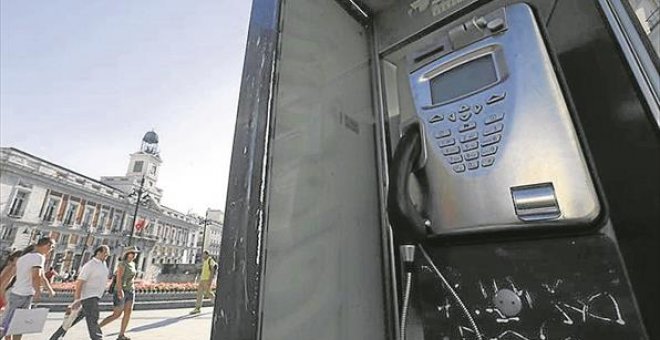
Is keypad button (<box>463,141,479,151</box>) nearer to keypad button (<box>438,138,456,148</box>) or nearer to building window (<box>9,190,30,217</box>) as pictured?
keypad button (<box>438,138,456,148</box>)

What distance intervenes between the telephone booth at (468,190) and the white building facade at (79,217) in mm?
12544

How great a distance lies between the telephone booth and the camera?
0.40 metres

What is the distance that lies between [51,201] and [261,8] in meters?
21.9

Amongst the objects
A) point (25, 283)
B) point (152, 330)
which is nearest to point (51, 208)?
point (152, 330)

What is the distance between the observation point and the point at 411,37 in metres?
0.76

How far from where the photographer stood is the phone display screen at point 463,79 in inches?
21.5

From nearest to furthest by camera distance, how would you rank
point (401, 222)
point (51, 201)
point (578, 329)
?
point (578, 329) → point (401, 222) → point (51, 201)

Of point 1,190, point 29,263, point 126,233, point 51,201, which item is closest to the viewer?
point 29,263

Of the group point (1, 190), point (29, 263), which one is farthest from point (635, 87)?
point (1, 190)

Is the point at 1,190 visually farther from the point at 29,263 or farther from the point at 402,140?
the point at 402,140

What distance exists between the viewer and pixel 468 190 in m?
0.49

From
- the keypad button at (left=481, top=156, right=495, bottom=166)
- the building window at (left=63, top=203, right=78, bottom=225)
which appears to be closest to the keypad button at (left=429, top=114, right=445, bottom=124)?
the keypad button at (left=481, top=156, right=495, bottom=166)

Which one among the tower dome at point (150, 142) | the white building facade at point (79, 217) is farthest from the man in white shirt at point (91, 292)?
the tower dome at point (150, 142)

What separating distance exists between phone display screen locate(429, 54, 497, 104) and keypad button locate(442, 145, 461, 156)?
0.10m
